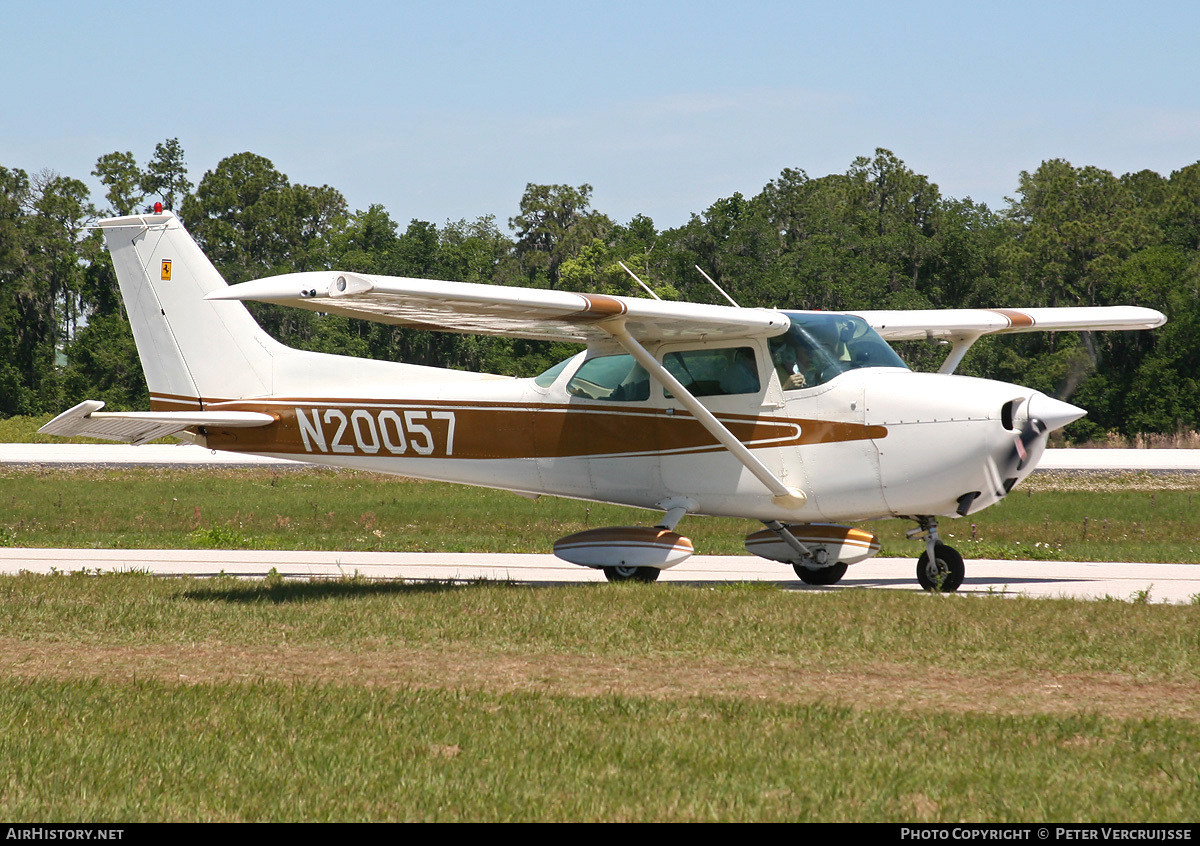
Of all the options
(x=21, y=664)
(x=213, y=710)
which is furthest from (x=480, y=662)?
(x=21, y=664)

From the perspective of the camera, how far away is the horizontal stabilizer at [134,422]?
13375mm

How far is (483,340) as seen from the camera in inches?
2277

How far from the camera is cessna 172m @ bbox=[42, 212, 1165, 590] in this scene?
11234 mm

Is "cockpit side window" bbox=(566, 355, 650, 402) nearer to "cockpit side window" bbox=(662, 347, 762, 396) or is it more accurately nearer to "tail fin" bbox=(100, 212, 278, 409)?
"cockpit side window" bbox=(662, 347, 762, 396)

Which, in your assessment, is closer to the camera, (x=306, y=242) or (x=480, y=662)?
(x=480, y=662)

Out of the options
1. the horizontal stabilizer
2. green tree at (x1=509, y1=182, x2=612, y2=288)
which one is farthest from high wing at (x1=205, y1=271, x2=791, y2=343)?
green tree at (x1=509, y1=182, x2=612, y2=288)

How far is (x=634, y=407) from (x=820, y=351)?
6.76 ft

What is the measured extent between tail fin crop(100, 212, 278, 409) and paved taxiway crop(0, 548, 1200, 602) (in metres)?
2.28

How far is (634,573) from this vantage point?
41.6 feet

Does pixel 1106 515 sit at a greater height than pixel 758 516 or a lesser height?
lesser

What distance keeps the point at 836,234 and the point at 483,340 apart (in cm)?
1939

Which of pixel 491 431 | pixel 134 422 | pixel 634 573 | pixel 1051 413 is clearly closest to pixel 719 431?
pixel 634 573
